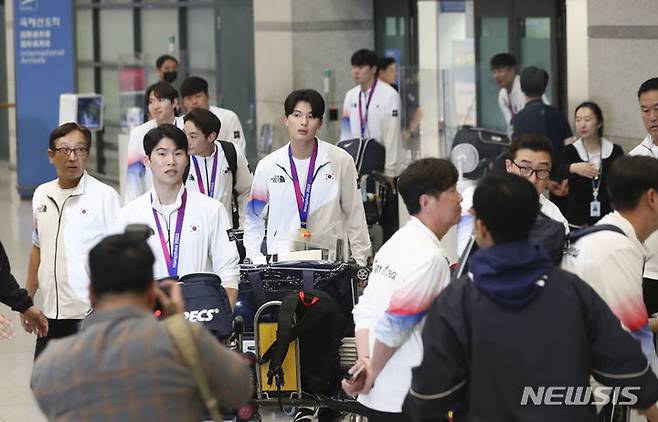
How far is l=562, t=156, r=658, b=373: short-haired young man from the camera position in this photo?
180 inches

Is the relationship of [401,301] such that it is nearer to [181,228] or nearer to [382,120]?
[181,228]

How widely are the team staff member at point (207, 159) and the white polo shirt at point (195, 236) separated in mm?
2308

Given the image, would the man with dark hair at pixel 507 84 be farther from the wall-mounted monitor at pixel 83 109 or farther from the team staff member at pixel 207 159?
the wall-mounted monitor at pixel 83 109

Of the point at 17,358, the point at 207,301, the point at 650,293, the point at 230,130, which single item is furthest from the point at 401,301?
the point at 230,130

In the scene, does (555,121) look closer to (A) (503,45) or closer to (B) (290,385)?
(A) (503,45)

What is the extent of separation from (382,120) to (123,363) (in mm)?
9235

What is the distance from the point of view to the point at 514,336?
3959mm

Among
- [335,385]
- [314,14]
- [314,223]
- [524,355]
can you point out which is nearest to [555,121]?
[314,223]

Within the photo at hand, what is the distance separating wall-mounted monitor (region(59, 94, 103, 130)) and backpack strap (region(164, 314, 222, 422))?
14.7 meters

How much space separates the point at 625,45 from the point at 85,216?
496 cm

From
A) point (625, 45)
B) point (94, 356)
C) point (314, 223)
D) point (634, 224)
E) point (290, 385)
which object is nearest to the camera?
point (94, 356)

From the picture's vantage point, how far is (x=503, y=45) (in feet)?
45.4

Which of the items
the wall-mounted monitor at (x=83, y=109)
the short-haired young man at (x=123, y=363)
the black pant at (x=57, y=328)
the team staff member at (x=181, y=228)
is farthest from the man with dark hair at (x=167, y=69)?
the short-haired young man at (x=123, y=363)

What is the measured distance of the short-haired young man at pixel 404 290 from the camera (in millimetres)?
4719
